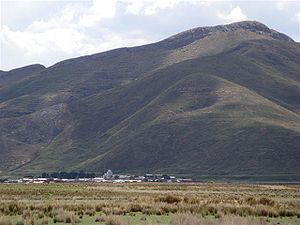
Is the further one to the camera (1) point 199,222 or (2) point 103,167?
(2) point 103,167

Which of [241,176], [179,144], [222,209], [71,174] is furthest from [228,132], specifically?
[222,209]

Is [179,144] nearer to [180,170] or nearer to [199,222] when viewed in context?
[180,170]

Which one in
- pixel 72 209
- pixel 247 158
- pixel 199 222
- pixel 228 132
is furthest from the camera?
pixel 228 132

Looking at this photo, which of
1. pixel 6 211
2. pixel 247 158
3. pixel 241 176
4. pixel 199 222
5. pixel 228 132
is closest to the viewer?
pixel 199 222

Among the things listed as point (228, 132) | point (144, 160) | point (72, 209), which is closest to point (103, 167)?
point (144, 160)

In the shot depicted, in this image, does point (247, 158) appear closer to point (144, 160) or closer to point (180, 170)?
point (180, 170)

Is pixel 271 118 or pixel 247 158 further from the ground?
pixel 271 118

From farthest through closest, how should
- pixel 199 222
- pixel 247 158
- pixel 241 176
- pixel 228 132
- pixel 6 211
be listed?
pixel 228 132, pixel 247 158, pixel 241 176, pixel 6 211, pixel 199 222

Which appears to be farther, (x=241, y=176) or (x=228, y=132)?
(x=228, y=132)

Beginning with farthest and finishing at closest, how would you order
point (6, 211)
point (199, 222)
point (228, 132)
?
point (228, 132), point (6, 211), point (199, 222)
